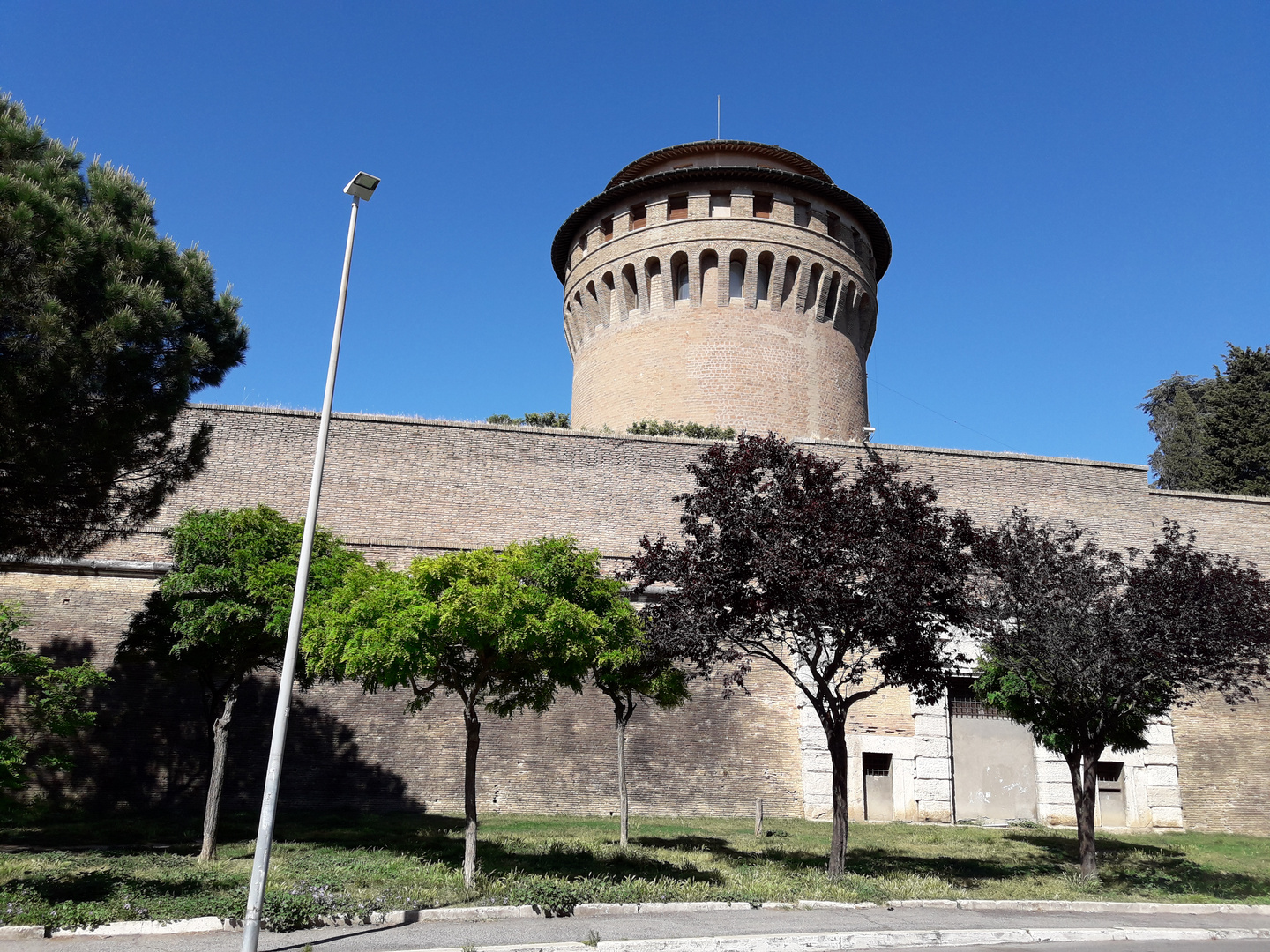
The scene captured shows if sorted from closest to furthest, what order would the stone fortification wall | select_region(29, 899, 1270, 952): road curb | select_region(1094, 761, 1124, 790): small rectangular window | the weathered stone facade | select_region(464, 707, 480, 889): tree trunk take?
select_region(29, 899, 1270, 952): road curb, select_region(464, 707, 480, 889): tree trunk, the stone fortification wall, the weathered stone facade, select_region(1094, 761, 1124, 790): small rectangular window

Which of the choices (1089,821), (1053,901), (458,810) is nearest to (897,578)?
(1053,901)

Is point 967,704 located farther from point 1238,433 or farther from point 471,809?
point 1238,433

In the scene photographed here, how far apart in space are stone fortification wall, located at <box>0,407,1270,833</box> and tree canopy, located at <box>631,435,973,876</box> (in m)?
5.97

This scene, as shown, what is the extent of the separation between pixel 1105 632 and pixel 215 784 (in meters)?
12.0

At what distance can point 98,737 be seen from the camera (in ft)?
50.5

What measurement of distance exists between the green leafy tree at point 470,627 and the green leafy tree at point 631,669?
206 millimetres

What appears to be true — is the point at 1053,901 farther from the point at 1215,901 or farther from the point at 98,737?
the point at 98,737

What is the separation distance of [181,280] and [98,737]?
9.13 m

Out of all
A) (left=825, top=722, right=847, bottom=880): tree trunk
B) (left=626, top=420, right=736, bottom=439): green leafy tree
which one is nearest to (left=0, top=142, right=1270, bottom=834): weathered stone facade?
(left=626, top=420, right=736, bottom=439): green leafy tree

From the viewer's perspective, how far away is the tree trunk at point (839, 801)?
1106 centimetres

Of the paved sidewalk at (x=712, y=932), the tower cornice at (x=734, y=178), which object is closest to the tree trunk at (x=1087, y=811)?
the paved sidewalk at (x=712, y=932)

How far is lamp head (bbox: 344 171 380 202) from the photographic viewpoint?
8.62 metres

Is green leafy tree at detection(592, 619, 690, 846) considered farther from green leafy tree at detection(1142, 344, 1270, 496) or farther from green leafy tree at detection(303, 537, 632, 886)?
green leafy tree at detection(1142, 344, 1270, 496)

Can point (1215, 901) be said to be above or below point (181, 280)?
below
